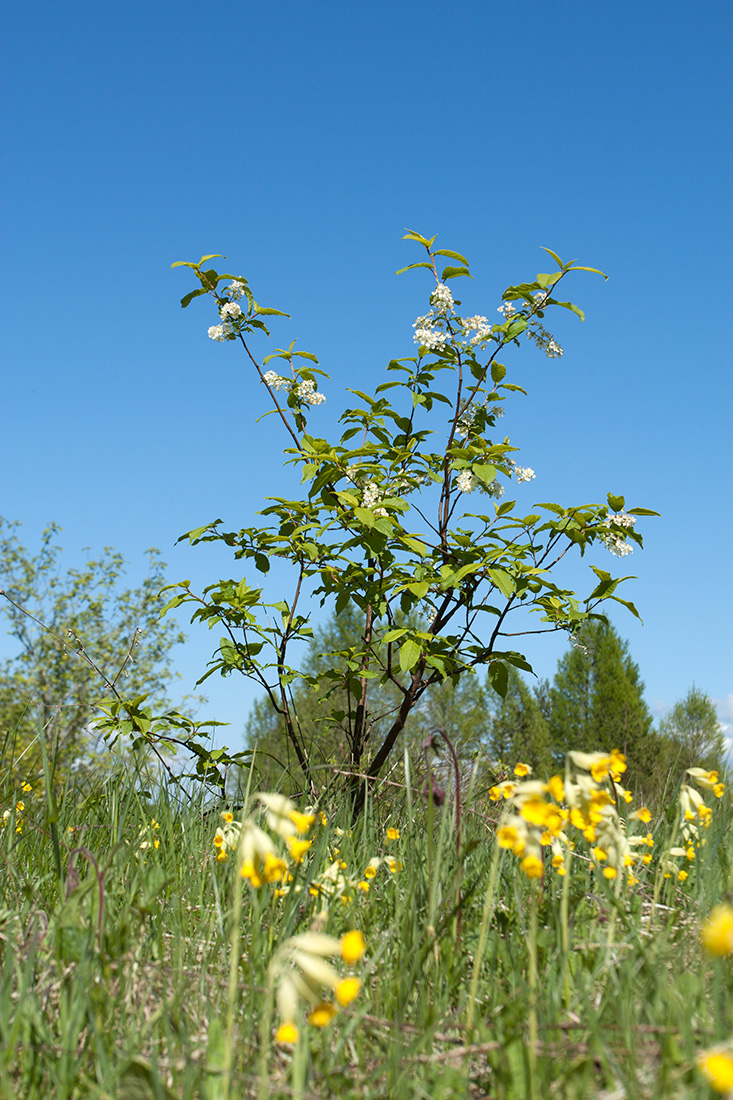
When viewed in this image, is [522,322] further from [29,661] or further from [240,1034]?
[29,661]

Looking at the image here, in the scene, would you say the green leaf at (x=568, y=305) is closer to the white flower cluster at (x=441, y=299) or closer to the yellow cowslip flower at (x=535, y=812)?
the white flower cluster at (x=441, y=299)

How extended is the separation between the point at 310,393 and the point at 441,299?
2.75 feet

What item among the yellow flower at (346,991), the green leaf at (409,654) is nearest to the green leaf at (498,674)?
the green leaf at (409,654)

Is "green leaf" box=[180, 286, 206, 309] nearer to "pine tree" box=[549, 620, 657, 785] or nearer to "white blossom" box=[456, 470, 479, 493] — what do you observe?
"white blossom" box=[456, 470, 479, 493]

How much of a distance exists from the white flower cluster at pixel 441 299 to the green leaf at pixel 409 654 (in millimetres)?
1665

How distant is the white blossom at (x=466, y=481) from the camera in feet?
10.8

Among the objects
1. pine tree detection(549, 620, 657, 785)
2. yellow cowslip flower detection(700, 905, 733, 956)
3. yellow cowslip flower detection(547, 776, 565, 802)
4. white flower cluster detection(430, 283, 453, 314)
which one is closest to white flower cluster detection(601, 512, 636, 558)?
white flower cluster detection(430, 283, 453, 314)

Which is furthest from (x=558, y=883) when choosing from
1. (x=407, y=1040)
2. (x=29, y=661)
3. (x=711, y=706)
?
(x=711, y=706)

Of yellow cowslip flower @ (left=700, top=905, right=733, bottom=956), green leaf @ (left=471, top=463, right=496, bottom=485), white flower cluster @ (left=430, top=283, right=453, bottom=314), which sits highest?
white flower cluster @ (left=430, top=283, right=453, bottom=314)

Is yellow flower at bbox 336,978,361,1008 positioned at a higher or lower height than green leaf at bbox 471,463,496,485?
lower

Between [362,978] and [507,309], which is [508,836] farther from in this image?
[507,309]

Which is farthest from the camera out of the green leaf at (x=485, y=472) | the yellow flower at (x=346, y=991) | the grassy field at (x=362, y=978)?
the green leaf at (x=485, y=472)

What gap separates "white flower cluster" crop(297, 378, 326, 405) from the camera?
12.8 feet

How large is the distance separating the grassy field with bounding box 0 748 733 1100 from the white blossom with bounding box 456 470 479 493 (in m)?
1.61
